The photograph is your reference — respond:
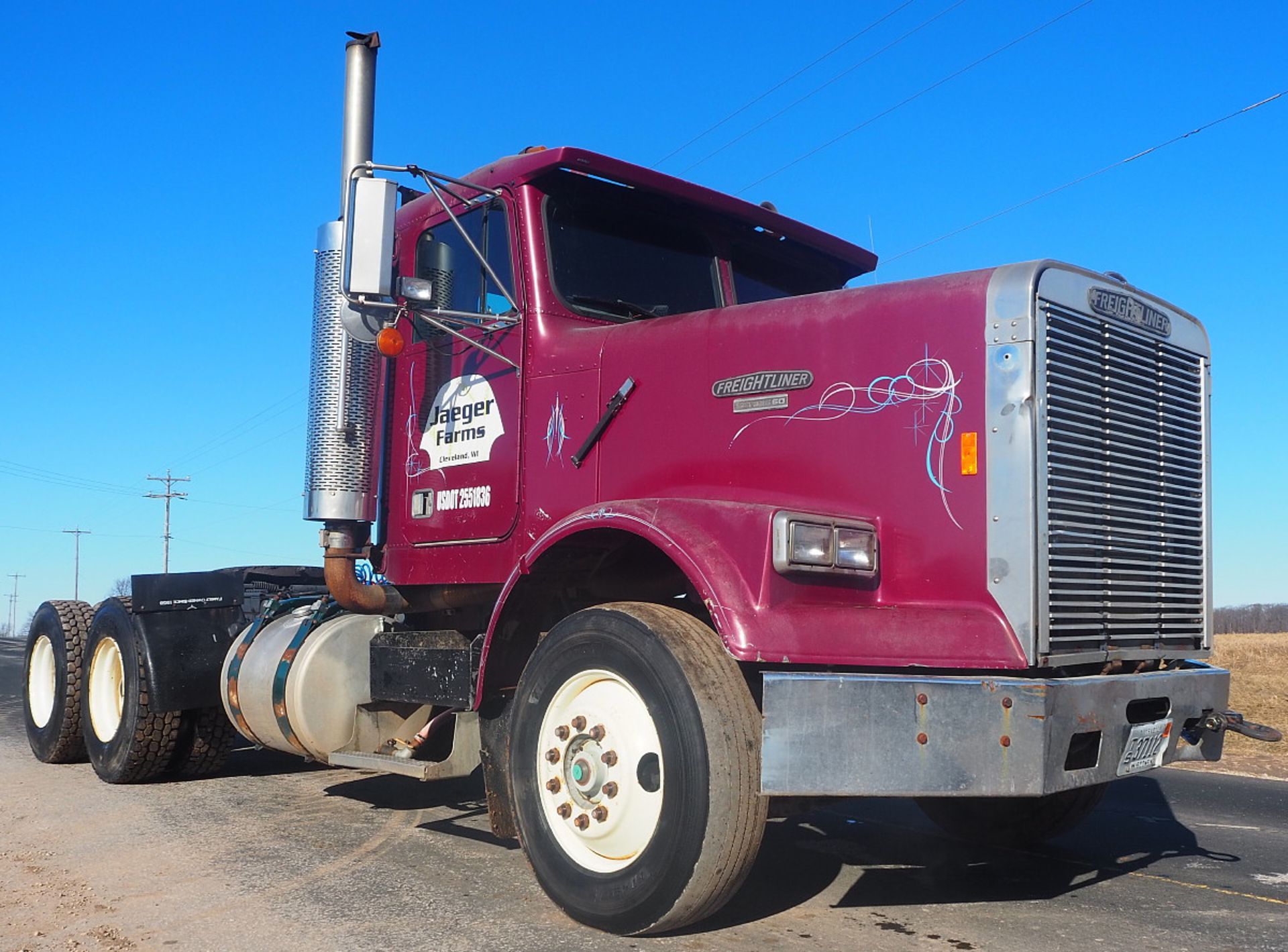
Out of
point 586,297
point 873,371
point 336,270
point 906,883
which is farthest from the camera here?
point 336,270

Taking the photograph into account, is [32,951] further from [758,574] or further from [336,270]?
[336,270]

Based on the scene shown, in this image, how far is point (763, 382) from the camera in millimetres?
4508

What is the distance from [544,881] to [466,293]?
275 centimetres

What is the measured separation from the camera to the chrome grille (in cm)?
396

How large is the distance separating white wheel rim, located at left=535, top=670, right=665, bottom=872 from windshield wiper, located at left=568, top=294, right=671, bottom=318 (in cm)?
183

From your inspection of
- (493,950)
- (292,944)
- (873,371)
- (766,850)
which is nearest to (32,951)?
(292,944)

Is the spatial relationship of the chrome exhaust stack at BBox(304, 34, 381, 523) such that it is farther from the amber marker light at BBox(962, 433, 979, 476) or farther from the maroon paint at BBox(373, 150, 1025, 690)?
the amber marker light at BBox(962, 433, 979, 476)

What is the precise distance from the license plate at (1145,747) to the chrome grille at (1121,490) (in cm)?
27

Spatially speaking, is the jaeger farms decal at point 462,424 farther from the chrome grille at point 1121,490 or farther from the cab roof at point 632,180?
the chrome grille at point 1121,490

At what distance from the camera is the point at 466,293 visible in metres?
5.70

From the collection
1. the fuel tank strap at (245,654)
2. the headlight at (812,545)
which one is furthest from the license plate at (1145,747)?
the fuel tank strap at (245,654)

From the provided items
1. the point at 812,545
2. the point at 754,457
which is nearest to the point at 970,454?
the point at 812,545

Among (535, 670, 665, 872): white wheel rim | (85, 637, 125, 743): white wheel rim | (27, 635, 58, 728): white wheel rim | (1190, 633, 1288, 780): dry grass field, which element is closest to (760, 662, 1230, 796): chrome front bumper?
(535, 670, 665, 872): white wheel rim

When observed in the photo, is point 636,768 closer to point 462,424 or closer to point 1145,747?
point 1145,747
